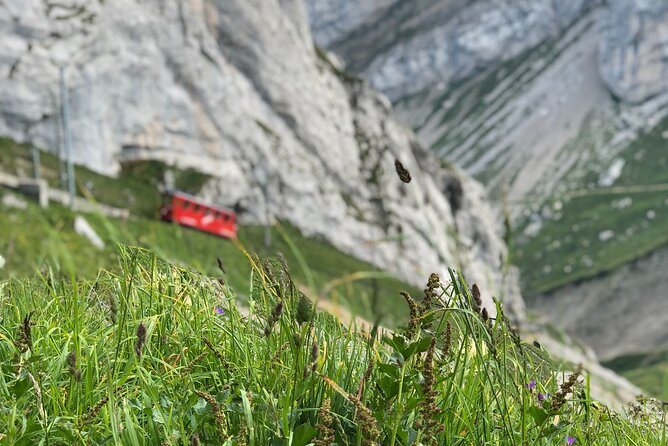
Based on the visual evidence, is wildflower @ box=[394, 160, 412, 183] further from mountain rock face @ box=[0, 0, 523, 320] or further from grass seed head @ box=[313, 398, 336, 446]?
mountain rock face @ box=[0, 0, 523, 320]

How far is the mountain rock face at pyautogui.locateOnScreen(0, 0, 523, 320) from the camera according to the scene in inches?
3051

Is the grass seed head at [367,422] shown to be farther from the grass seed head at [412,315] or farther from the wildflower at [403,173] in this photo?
the wildflower at [403,173]

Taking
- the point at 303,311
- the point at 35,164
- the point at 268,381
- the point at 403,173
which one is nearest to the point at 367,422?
the point at 303,311

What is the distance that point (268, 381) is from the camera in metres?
2.99

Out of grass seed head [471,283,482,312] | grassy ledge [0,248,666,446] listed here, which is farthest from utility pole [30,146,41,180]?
grass seed head [471,283,482,312]

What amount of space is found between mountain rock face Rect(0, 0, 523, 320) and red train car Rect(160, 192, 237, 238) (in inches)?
530

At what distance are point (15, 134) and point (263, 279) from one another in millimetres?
77883

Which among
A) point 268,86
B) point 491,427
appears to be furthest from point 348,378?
point 268,86

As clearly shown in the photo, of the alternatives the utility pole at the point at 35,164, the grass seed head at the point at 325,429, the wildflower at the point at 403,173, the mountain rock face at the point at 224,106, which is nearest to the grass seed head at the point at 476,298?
the wildflower at the point at 403,173

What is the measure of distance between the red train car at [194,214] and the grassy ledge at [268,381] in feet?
182

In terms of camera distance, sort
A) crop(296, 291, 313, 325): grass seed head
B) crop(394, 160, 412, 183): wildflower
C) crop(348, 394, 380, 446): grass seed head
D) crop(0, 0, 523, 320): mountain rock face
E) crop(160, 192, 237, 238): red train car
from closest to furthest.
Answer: crop(348, 394, 380, 446): grass seed head → crop(394, 160, 412, 183): wildflower → crop(296, 291, 313, 325): grass seed head → crop(160, 192, 237, 238): red train car → crop(0, 0, 523, 320): mountain rock face

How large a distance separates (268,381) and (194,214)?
61.7m

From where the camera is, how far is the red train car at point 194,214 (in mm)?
60084

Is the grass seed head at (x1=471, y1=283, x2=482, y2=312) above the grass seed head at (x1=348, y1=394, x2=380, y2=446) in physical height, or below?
above
